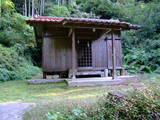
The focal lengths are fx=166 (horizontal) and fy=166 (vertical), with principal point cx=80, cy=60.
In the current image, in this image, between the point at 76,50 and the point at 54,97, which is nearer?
the point at 54,97

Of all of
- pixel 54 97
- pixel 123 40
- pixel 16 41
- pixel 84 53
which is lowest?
pixel 54 97

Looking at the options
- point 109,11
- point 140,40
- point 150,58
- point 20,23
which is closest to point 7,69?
point 20,23

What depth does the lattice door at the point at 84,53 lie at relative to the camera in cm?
928

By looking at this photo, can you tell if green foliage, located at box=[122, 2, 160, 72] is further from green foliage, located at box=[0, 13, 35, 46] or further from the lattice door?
green foliage, located at box=[0, 13, 35, 46]

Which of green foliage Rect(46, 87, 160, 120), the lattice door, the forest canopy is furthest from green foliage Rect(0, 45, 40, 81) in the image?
green foliage Rect(46, 87, 160, 120)

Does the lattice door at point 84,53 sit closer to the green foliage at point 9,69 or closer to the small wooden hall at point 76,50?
the small wooden hall at point 76,50

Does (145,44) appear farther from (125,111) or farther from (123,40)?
(125,111)

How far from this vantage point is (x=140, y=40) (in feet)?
49.8

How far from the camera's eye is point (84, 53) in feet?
30.8

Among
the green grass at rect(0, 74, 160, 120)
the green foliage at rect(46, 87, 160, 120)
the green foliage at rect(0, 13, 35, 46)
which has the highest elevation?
the green foliage at rect(0, 13, 35, 46)

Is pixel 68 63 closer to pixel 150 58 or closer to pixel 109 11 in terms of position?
pixel 150 58

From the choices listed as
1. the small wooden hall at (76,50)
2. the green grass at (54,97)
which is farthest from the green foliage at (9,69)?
the green grass at (54,97)

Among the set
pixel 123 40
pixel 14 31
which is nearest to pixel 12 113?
pixel 14 31

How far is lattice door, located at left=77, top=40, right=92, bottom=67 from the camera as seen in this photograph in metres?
9.28
